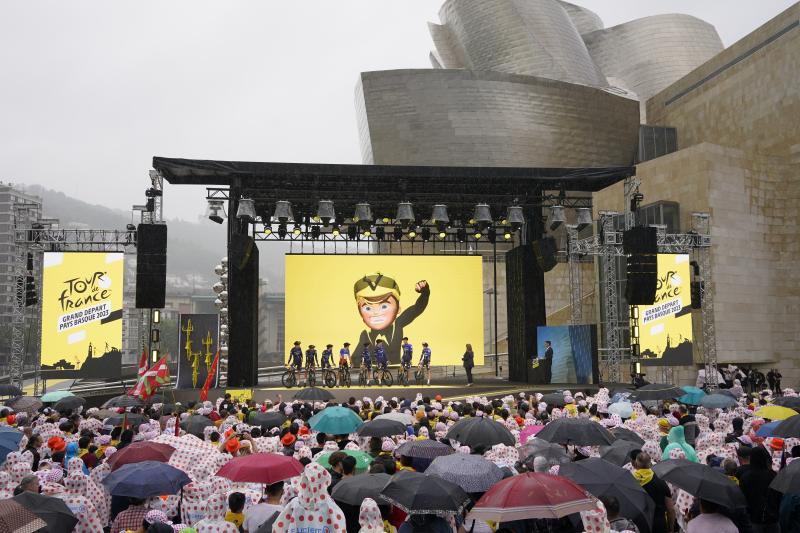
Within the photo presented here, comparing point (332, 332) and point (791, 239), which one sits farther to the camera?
point (791, 239)

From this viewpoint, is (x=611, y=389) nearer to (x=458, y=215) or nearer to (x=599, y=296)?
(x=458, y=215)

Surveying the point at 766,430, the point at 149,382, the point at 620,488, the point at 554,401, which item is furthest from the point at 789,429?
the point at 149,382

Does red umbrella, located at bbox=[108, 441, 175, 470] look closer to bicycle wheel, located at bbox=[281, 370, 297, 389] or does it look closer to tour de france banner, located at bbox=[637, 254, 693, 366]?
bicycle wheel, located at bbox=[281, 370, 297, 389]

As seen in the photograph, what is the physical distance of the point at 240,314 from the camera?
25750 millimetres

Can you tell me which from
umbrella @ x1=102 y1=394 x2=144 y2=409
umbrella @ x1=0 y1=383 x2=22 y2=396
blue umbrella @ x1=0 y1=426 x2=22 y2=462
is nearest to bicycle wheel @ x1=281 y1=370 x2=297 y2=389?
umbrella @ x1=0 y1=383 x2=22 y2=396

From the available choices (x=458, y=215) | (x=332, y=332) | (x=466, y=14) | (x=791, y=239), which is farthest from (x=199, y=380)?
(x=466, y=14)

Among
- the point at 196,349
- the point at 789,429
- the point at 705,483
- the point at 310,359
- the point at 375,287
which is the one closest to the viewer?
the point at 705,483

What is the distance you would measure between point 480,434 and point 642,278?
1647cm

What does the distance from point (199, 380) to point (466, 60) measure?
48.0 m

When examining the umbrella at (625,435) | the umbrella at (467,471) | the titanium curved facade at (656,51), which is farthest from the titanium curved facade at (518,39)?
the umbrella at (467,471)

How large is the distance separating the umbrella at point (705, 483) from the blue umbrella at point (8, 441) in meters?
7.74

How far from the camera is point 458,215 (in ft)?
99.0

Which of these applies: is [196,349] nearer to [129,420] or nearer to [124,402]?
[124,402]

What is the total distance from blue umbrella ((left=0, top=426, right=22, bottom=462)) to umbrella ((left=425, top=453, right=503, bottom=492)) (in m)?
5.78
